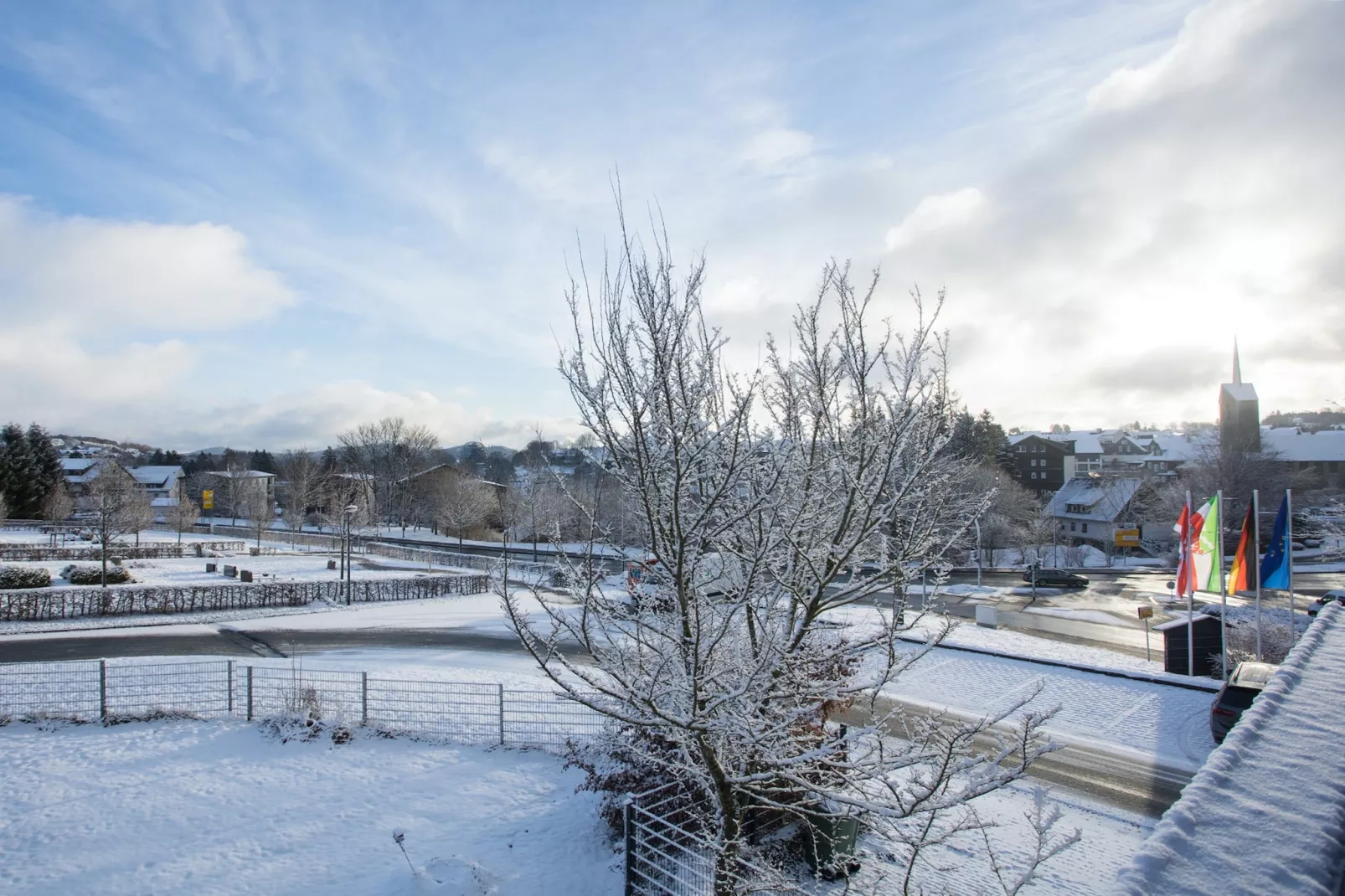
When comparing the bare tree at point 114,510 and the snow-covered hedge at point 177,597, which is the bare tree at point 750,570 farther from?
the bare tree at point 114,510

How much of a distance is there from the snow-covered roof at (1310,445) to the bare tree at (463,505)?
64.9 metres

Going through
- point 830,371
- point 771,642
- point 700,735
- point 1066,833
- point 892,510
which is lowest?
point 1066,833

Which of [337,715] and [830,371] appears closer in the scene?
[830,371]

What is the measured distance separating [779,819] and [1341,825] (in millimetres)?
6336

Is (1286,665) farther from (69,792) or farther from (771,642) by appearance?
(69,792)

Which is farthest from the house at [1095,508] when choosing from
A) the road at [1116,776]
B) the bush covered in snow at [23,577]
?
the bush covered in snow at [23,577]

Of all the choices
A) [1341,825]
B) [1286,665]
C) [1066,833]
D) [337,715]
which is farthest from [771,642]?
[337,715]

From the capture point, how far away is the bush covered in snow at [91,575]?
26.0 m

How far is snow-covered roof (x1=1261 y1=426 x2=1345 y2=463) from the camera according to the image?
63.7 m

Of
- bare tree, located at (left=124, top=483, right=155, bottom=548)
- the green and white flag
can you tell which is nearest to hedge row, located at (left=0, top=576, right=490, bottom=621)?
bare tree, located at (left=124, top=483, right=155, bottom=548)

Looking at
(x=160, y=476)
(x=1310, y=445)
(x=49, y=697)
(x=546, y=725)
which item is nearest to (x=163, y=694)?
(x=49, y=697)

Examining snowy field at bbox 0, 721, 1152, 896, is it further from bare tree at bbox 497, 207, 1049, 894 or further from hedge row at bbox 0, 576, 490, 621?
hedge row at bbox 0, 576, 490, 621

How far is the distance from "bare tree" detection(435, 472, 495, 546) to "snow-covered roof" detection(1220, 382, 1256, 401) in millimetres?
66832

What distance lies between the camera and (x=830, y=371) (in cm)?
734
